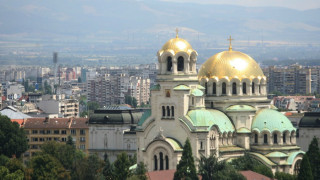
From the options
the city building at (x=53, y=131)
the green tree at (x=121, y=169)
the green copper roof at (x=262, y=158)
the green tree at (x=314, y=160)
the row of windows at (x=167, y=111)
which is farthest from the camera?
the city building at (x=53, y=131)

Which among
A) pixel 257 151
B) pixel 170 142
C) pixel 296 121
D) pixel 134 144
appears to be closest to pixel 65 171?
pixel 170 142

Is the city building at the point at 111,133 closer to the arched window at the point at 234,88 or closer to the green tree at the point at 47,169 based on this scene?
the arched window at the point at 234,88

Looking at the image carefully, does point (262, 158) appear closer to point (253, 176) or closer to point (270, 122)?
point (270, 122)

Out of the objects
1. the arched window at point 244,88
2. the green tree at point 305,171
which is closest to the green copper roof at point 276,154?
the arched window at point 244,88

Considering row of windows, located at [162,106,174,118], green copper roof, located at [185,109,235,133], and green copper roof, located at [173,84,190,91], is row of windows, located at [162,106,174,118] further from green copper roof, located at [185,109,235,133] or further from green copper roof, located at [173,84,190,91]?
green copper roof, located at [173,84,190,91]

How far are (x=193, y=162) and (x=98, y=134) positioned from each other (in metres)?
31.2

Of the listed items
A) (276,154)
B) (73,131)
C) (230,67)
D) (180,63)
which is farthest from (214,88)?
(73,131)

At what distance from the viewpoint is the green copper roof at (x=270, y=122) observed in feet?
277

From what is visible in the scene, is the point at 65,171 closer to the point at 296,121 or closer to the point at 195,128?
the point at 195,128

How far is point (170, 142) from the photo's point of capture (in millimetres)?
79500

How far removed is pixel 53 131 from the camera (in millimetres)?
110562

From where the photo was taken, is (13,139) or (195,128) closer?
(195,128)

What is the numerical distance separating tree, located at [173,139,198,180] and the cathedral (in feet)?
16.9

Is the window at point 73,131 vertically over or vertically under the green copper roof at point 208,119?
under
